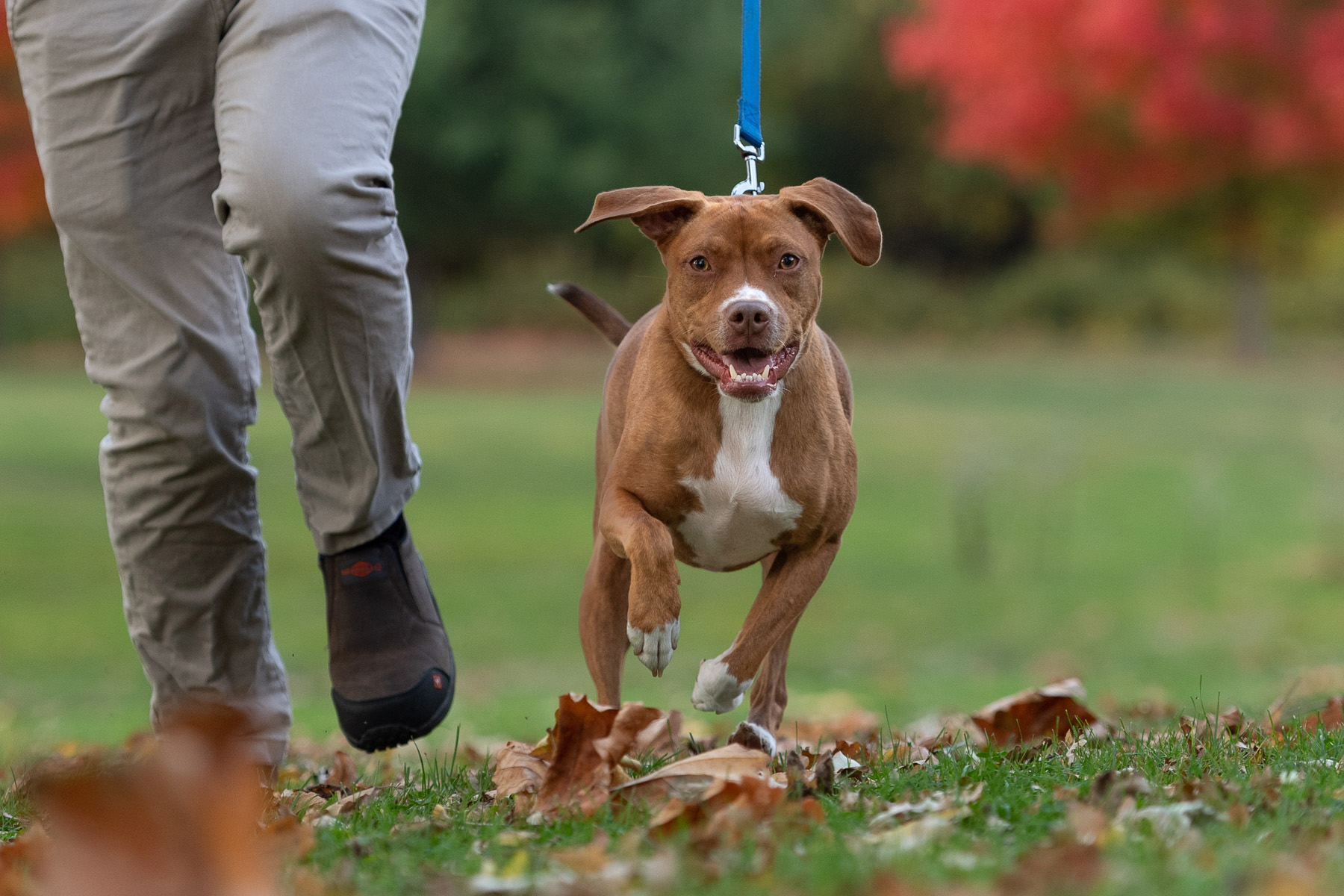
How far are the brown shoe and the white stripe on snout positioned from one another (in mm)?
1044

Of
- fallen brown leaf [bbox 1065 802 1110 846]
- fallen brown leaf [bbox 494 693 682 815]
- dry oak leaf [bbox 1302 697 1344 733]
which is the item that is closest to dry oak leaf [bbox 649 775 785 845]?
fallen brown leaf [bbox 494 693 682 815]

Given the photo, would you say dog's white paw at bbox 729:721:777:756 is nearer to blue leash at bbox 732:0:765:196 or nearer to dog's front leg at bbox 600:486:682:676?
dog's front leg at bbox 600:486:682:676

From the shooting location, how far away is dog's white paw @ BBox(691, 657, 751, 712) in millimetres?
3342

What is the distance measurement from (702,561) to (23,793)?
160 centimetres

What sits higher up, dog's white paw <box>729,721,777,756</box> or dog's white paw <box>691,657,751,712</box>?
dog's white paw <box>691,657,751,712</box>

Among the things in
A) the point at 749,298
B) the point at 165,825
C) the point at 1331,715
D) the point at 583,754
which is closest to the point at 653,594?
the point at 583,754

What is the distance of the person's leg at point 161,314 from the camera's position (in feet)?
11.8

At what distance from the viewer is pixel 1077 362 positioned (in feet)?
86.6

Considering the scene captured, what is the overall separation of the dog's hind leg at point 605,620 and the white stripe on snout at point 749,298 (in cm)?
73

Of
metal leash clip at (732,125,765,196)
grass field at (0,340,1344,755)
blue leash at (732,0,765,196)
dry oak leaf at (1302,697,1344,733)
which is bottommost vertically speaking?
grass field at (0,340,1344,755)

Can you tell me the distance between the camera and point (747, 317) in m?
3.28

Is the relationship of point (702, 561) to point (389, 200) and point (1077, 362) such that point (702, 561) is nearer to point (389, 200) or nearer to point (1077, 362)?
point (389, 200)

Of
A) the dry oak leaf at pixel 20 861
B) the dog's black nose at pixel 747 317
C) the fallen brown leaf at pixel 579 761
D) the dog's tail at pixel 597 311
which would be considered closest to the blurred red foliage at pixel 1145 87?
the dog's tail at pixel 597 311

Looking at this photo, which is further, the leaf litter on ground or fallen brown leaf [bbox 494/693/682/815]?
fallen brown leaf [bbox 494/693/682/815]
